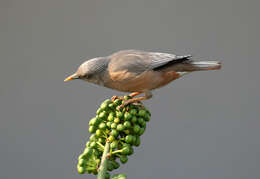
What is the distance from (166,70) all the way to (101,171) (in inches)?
27.6

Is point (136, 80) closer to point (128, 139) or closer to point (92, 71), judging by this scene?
point (92, 71)

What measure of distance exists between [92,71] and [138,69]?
0.27 meters

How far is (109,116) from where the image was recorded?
1.32 meters

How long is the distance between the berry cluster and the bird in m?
0.16

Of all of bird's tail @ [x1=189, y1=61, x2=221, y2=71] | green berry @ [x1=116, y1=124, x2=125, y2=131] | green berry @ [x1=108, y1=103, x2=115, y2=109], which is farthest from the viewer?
bird's tail @ [x1=189, y1=61, x2=221, y2=71]

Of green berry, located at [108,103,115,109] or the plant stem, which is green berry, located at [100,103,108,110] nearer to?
green berry, located at [108,103,115,109]

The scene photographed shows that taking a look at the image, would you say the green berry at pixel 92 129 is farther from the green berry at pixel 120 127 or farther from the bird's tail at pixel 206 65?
the bird's tail at pixel 206 65

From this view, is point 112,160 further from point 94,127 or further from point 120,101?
point 120,101

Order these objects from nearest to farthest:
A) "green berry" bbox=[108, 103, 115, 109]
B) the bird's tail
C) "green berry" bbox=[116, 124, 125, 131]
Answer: "green berry" bbox=[116, 124, 125, 131], "green berry" bbox=[108, 103, 115, 109], the bird's tail

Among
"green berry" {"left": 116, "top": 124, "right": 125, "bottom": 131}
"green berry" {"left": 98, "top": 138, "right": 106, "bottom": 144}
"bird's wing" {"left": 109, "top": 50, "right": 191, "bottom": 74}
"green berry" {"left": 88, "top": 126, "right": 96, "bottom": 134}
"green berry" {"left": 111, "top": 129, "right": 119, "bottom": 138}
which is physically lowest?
"green berry" {"left": 98, "top": 138, "right": 106, "bottom": 144}

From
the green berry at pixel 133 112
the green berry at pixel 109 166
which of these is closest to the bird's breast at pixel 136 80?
the green berry at pixel 133 112

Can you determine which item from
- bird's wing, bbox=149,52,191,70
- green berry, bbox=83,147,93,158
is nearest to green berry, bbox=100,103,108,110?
green berry, bbox=83,147,93,158

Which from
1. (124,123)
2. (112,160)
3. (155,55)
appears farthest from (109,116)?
(155,55)

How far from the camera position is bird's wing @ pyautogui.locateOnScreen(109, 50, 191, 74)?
149 cm
